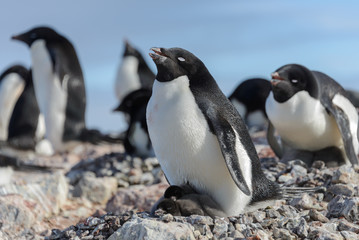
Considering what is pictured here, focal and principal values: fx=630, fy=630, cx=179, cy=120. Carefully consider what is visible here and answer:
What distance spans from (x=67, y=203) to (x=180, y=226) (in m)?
3.21

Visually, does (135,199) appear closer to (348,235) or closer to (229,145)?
(229,145)

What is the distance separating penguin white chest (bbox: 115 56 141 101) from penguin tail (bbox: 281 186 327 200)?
9660mm

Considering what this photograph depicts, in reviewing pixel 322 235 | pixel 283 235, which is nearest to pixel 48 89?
pixel 283 235

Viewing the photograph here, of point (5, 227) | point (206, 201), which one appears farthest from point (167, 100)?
point (5, 227)

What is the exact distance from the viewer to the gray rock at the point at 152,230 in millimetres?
3857

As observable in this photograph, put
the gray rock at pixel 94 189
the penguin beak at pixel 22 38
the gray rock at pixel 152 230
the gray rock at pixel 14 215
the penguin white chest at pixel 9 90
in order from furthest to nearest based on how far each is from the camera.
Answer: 1. the penguin white chest at pixel 9 90
2. the penguin beak at pixel 22 38
3. the gray rock at pixel 94 189
4. the gray rock at pixel 14 215
5. the gray rock at pixel 152 230

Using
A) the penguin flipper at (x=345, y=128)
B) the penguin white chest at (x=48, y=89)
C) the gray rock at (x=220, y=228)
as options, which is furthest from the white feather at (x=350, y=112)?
the penguin white chest at (x=48, y=89)

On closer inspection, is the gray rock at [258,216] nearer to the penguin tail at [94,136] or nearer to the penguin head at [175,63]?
the penguin head at [175,63]

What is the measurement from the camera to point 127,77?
1486 cm

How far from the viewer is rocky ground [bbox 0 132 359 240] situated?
406cm

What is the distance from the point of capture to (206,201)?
4.41 meters

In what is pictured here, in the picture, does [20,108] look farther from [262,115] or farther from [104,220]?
[104,220]

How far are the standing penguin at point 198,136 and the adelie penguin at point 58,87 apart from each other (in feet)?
23.1

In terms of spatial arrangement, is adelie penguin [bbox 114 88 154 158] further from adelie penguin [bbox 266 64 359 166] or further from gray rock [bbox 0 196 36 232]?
gray rock [bbox 0 196 36 232]
